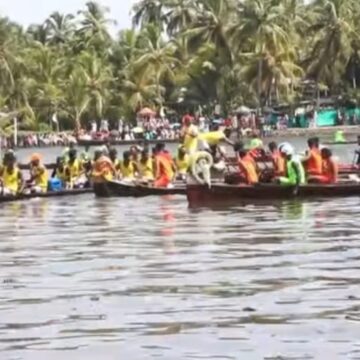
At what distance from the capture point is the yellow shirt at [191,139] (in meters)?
25.7

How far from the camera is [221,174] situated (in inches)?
1038

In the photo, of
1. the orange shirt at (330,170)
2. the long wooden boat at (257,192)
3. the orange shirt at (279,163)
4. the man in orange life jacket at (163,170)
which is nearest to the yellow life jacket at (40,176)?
the man in orange life jacket at (163,170)

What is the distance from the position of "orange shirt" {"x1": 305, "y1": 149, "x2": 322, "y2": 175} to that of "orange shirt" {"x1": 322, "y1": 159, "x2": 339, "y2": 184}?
0.09 meters

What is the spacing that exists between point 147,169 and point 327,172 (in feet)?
17.9

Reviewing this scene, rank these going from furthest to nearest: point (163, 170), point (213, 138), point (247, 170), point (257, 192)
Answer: point (163, 170)
point (213, 138)
point (247, 170)
point (257, 192)

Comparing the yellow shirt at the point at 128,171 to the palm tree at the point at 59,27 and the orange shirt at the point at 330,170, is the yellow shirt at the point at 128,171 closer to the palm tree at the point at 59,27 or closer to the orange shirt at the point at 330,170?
the orange shirt at the point at 330,170

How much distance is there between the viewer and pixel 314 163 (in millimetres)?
A: 24844

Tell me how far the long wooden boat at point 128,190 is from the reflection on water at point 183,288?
19.7 ft

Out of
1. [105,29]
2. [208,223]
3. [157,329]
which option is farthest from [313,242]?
[105,29]

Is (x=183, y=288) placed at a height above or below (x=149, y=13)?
below

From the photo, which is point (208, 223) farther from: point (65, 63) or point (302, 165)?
point (65, 63)

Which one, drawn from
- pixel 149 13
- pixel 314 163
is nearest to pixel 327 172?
pixel 314 163

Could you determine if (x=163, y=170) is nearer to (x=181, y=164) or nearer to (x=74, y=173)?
(x=181, y=164)

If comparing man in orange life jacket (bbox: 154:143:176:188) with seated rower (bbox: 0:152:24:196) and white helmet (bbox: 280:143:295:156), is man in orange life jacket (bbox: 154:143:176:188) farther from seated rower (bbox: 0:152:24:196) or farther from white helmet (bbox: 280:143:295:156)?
white helmet (bbox: 280:143:295:156)
